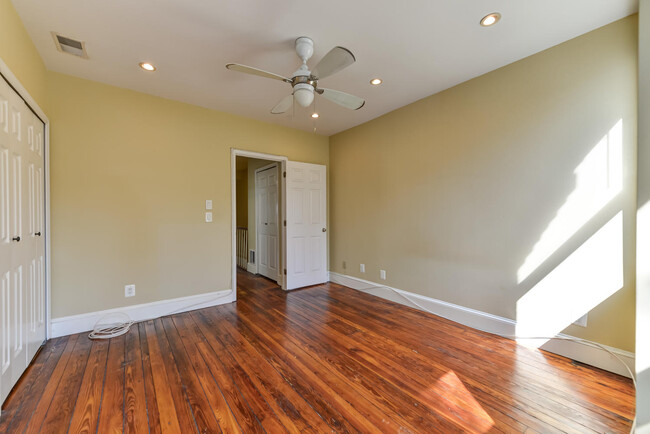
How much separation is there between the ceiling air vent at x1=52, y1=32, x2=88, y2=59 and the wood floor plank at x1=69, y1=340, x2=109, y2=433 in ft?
8.59

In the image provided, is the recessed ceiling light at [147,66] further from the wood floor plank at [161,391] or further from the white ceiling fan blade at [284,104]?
the wood floor plank at [161,391]

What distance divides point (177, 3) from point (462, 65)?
2.42m

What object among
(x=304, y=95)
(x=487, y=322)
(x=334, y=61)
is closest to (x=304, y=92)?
(x=304, y=95)

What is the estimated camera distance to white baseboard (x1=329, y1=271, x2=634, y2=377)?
6.49ft

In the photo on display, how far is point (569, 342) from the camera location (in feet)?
7.14

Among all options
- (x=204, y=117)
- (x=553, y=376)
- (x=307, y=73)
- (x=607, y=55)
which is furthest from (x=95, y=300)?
(x=607, y=55)

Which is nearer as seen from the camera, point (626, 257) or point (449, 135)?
point (626, 257)

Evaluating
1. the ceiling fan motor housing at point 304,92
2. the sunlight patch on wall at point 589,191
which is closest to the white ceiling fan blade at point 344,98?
the ceiling fan motor housing at point 304,92

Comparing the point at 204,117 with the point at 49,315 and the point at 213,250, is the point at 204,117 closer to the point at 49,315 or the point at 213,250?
the point at 213,250

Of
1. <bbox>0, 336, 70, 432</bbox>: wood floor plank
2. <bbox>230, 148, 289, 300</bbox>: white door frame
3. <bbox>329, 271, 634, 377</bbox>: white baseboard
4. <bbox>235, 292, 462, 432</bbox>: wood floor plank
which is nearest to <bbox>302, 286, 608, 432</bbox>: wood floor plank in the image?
<bbox>235, 292, 462, 432</bbox>: wood floor plank

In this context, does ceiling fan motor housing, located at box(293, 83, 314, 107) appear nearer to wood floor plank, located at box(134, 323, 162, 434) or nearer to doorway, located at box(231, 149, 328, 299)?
doorway, located at box(231, 149, 328, 299)

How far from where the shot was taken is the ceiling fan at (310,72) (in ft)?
5.90

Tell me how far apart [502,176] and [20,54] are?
4.07 meters

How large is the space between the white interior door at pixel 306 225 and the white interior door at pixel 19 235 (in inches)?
106
